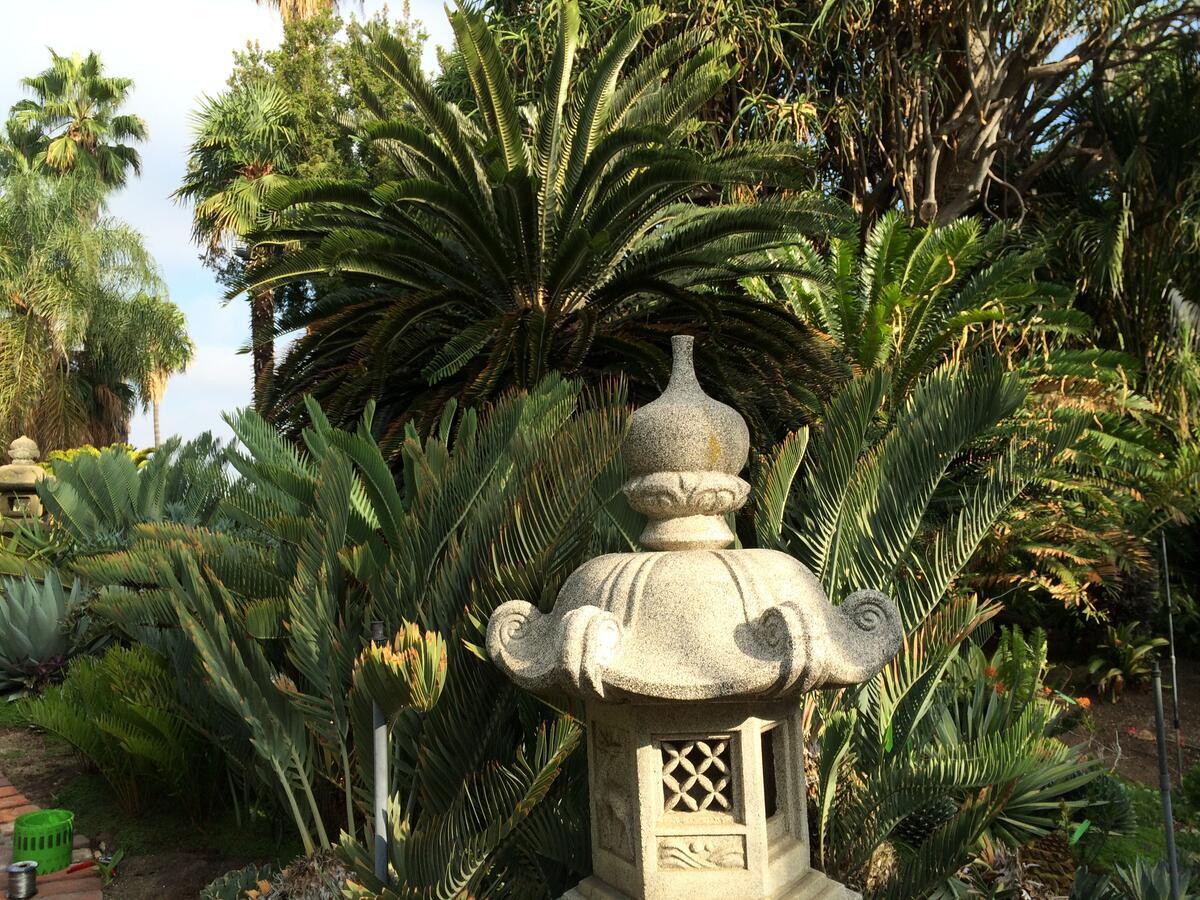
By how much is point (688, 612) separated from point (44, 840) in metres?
3.50

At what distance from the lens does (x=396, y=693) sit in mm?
2646

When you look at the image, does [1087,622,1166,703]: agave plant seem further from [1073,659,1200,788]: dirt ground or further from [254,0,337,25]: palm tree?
[254,0,337,25]: palm tree

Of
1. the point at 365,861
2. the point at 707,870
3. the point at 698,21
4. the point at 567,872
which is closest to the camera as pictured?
the point at 707,870

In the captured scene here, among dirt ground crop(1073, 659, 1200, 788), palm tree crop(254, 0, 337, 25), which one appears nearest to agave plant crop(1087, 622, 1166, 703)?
dirt ground crop(1073, 659, 1200, 788)

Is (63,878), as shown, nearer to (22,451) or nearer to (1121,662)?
(1121,662)

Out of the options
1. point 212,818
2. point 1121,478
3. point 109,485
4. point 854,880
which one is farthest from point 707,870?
point 109,485

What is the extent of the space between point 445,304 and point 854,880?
208 inches

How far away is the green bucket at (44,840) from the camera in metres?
4.29

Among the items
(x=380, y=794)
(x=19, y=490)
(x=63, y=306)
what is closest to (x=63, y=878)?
(x=380, y=794)

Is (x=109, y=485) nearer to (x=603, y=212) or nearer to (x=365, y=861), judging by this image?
(x=603, y=212)

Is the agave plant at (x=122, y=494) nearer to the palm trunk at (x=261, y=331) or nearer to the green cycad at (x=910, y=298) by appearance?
the palm trunk at (x=261, y=331)

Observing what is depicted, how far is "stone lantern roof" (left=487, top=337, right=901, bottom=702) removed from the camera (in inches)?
91.4

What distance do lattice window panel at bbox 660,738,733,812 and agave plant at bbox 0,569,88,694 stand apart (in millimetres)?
6313

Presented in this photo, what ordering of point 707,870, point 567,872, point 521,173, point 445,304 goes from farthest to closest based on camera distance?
1. point 445,304
2. point 521,173
3. point 567,872
4. point 707,870
